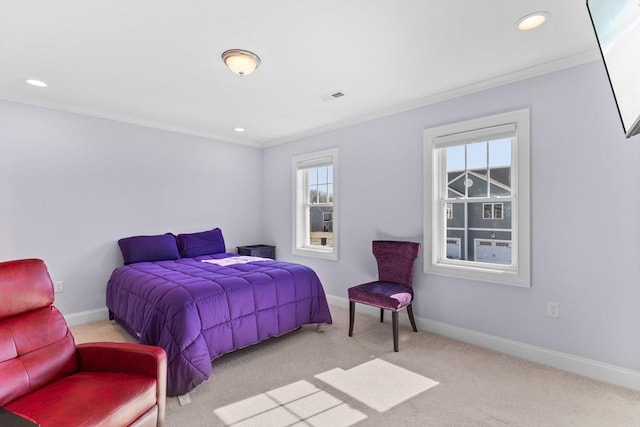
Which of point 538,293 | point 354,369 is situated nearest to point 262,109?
point 354,369

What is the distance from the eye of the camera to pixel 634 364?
2.30 metres

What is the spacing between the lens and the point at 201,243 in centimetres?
448

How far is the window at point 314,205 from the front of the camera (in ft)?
15.1

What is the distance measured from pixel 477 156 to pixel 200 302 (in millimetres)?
2898

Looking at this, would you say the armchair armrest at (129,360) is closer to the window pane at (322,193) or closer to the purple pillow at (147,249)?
the purple pillow at (147,249)

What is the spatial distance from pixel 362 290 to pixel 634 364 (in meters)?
2.08

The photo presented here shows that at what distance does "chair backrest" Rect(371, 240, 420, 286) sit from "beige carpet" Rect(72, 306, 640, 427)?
684mm

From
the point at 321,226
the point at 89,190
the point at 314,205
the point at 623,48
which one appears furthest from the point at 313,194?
the point at 623,48

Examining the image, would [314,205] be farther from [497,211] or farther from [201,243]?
[497,211]

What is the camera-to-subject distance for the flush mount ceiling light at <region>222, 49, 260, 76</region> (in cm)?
242

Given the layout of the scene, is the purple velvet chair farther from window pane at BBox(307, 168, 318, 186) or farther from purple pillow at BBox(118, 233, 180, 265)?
purple pillow at BBox(118, 233, 180, 265)

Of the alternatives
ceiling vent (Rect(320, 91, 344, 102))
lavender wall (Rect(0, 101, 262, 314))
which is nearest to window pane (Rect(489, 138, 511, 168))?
ceiling vent (Rect(320, 91, 344, 102))

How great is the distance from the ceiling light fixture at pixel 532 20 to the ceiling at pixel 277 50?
0.13 feet

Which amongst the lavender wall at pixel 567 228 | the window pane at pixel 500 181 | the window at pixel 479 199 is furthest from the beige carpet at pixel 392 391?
the window pane at pixel 500 181
